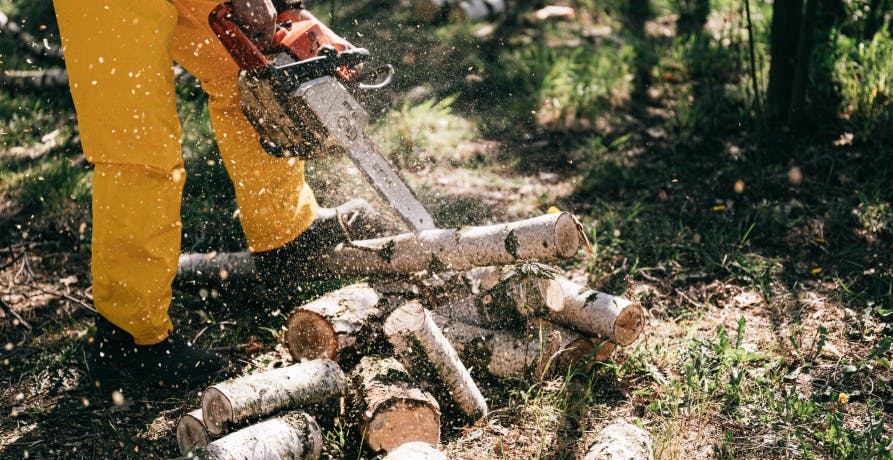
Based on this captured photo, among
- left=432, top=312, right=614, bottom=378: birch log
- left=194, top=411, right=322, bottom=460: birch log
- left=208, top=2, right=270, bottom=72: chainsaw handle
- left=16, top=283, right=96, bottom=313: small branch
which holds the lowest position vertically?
left=432, top=312, right=614, bottom=378: birch log

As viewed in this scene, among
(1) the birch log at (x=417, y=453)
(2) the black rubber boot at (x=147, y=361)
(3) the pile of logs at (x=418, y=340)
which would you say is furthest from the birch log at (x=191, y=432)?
(1) the birch log at (x=417, y=453)

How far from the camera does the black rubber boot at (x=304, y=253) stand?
299 cm

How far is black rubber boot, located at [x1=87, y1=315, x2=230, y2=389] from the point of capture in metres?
2.58

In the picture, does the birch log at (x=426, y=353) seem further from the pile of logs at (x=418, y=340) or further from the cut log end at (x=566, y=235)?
the cut log end at (x=566, y=235)

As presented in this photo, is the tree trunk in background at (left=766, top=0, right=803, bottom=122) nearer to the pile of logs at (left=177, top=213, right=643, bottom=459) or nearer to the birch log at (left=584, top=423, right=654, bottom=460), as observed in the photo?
the pile of logs at (left=177, top=213, right=643, bottom=459)

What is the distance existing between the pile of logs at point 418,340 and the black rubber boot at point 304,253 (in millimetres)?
83

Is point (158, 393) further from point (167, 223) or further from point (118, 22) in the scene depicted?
point (118, 22)

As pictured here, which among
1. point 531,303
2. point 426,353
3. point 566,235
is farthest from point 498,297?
point 426,353

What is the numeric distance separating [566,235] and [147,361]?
1.52 metres

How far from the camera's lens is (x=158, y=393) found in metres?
2.61

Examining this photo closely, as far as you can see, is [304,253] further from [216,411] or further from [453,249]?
[216,411]

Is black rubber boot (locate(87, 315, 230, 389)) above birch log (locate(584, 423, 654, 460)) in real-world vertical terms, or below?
below

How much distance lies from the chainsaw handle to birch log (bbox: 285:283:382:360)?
Answer: 2.82ft

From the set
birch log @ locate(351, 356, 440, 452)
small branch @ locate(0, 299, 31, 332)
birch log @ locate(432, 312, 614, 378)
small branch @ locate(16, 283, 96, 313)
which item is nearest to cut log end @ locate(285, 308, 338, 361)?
birch log @ locate(351, 356, 440, 452)
